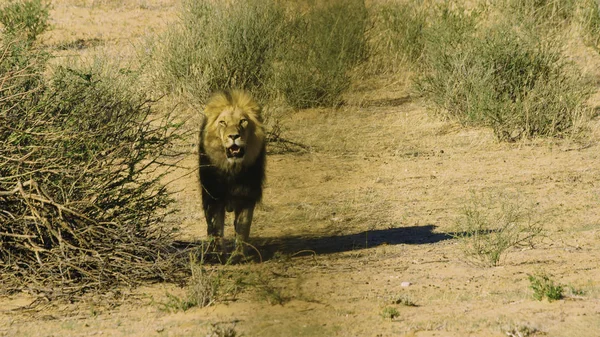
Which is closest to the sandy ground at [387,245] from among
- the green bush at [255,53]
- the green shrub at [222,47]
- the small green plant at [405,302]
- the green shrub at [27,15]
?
the small green plant at [405,302]

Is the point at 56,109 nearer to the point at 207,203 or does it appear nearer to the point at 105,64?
the point at 207,203

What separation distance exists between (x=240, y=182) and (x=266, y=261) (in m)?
0.74

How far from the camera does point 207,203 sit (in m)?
8.61

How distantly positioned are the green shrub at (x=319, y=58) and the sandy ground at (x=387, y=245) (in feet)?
1.27

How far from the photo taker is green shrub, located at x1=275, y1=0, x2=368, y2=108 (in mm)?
16781

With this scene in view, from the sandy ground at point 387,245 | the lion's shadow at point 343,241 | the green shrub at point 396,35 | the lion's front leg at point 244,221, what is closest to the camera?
the sandy ground at point 387,245

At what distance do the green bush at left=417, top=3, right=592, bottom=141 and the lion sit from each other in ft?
20.7

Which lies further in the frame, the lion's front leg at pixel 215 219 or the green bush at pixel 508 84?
the green bush at pixel 508 84

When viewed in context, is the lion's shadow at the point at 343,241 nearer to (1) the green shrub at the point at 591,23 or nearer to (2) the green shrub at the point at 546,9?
(2) the green shrub at the point at 546,9

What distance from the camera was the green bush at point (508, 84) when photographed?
46.2ft

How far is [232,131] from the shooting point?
8.26m

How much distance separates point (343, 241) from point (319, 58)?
8.62 metres

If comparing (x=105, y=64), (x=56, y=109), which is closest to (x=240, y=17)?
(x=105, y=64)

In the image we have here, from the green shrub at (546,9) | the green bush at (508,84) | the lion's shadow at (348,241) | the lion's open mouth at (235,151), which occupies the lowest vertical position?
the lion's shadow at (348,241)
